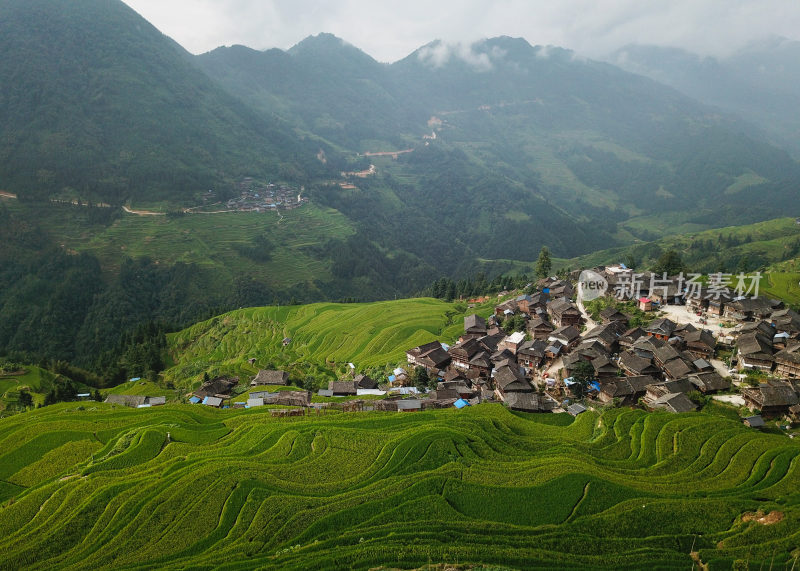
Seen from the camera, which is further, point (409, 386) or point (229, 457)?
point (409, 386)

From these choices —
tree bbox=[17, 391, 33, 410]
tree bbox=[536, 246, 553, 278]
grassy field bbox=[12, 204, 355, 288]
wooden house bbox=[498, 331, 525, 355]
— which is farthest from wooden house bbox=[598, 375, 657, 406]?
grassy field bbox=[12, 204, 355, 288]

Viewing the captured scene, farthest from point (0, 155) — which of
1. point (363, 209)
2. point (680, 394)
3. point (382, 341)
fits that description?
point (680, 394)

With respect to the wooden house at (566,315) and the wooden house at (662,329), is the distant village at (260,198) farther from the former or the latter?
the wooden house at (662,329)

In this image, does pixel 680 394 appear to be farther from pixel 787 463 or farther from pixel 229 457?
pixel 229 457

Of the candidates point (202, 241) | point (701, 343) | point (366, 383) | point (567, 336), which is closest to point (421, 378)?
point (366, 383)

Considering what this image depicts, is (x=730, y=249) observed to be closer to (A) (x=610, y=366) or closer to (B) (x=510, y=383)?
(A) (x=610, y=366)

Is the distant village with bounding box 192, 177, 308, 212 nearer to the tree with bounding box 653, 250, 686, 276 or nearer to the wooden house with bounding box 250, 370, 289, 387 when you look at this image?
the wooden house with bounding box 250, 370, 289, 387
